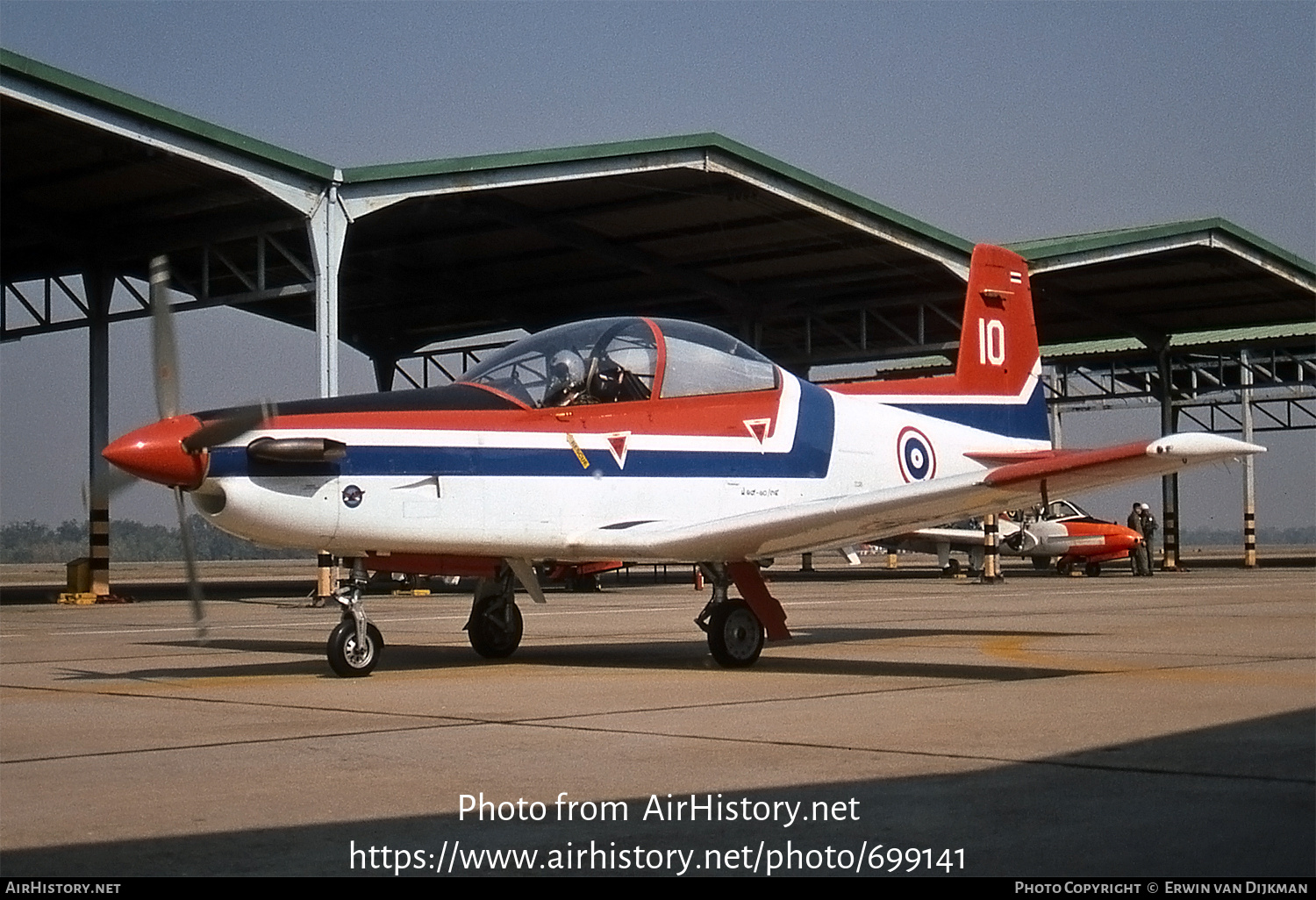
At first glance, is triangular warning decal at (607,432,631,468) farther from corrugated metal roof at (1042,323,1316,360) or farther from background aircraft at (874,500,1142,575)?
corrugated metal roof at (1042,323,1316,360)

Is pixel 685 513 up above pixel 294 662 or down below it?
above

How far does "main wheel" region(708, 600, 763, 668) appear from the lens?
9.88 metres

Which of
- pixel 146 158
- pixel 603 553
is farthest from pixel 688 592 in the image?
pixel 603 553

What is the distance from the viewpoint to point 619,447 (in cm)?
973

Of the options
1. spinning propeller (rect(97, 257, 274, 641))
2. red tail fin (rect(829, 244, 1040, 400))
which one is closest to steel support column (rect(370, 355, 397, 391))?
red tail fin (rect(829, 244, 1040, 400))

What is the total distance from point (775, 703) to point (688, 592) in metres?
17.2

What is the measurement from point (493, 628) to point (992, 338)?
502 cm

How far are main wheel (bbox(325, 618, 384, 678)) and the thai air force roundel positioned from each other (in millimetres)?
4185

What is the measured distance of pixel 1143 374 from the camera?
136 ft

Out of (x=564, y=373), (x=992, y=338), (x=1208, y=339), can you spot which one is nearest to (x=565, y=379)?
(x=564, y=373)

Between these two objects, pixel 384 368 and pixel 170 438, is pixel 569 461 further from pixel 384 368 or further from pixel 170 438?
pixel 384 368

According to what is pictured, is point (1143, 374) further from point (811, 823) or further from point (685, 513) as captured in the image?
point (811, 823)

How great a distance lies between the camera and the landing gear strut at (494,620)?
10914 millimetres

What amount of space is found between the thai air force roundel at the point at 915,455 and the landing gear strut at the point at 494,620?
302 cm
